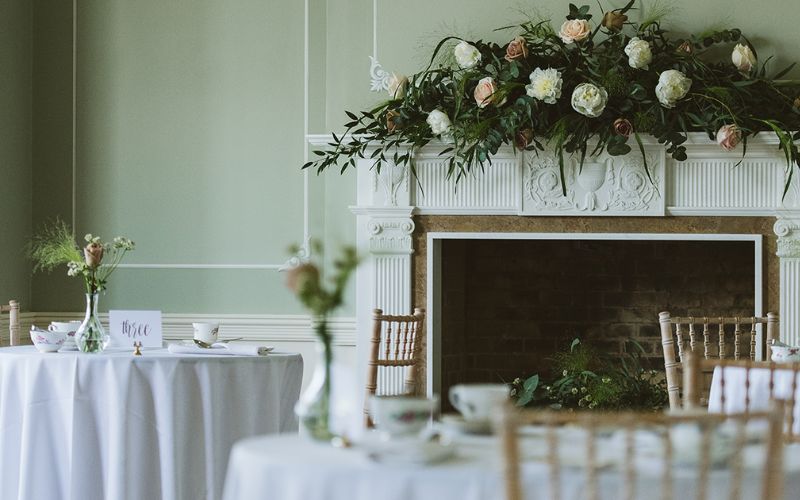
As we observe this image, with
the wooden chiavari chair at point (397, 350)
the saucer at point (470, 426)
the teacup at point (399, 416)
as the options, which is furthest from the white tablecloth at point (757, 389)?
the wooden chiavari chair at point (397, 350)

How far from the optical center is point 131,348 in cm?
357

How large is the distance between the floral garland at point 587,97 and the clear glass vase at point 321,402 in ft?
8.72

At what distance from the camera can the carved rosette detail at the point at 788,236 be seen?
15.3ft

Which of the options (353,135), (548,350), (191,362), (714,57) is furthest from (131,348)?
(714,57)

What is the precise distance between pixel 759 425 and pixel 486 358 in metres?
3.26

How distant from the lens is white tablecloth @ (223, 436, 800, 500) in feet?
5.32

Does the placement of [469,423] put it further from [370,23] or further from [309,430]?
[370,23]

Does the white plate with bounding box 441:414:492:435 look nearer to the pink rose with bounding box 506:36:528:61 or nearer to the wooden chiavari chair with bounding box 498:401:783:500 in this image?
the wooden chiavari chair with bounding box 498:401:783:500

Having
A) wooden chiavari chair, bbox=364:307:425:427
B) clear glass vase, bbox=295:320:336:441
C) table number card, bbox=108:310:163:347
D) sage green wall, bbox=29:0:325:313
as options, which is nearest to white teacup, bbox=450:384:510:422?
clear glass vase, bbox=295:320:336:441

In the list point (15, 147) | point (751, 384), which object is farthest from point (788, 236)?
point (15, 147)

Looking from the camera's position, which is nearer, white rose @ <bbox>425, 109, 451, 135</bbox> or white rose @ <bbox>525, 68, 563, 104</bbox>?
white rose @ <bbox>525, 68, 563, 104</bbox>

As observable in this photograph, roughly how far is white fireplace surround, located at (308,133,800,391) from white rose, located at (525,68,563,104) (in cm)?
32

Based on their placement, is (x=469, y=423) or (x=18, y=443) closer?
(x=469, y=423)

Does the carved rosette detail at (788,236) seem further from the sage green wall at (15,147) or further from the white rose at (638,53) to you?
the sage green wall at (15,147)
